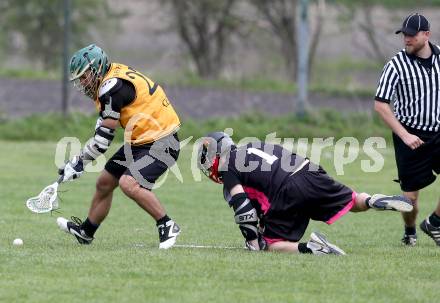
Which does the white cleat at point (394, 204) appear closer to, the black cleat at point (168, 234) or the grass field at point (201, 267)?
the grass field at point (201, 267)

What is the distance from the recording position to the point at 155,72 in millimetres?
26766

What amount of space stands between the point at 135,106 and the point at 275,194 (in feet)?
4.84

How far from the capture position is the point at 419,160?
992cm

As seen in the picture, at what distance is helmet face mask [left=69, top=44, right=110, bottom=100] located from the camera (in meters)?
9.16

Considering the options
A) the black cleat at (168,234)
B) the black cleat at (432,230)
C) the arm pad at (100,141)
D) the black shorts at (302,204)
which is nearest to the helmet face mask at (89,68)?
the arm pad at (100,141)

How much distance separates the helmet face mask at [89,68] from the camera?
9.16 metres

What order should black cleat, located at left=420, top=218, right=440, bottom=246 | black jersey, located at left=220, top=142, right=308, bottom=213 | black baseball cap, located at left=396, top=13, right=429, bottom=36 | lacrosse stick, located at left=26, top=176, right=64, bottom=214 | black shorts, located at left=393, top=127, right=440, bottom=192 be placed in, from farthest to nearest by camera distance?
1. black cleat, located at left=420, top=218, right=440, bottom=246
2. black shorts, located at left=393, top=127, right=440, bottom=192
3. black baseball cap, located at left=396, top=13, right=429, bottom=36
4. lacrosse stick, located at left=26, top=176, right=64, bottom=214
5. black jersey, located at left=220, top=142, right=308, bottom=213

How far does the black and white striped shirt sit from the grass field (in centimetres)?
123

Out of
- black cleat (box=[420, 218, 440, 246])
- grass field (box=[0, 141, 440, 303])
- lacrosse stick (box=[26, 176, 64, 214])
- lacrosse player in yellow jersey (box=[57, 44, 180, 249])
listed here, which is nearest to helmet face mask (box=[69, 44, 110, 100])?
lacrosse player in yellow jersey (box=[57, 44, 180, 249])

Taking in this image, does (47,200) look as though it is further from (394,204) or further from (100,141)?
(394,204)

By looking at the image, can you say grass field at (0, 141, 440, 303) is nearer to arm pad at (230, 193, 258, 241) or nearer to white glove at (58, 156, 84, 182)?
arm pad at (230, 193, 258, 241)

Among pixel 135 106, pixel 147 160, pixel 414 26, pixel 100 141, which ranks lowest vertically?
pixel 147 160

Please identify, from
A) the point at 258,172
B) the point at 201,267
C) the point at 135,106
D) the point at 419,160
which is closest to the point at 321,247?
the point at 258,172

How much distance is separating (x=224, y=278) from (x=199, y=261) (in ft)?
2.32
